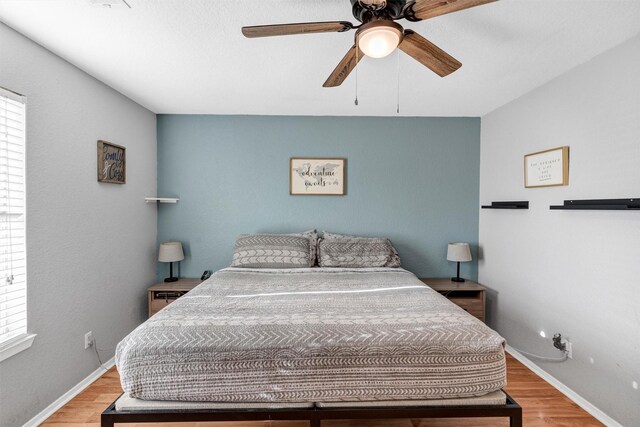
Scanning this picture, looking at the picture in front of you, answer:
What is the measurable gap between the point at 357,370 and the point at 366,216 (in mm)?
2207

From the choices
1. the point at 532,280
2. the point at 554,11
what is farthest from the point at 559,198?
the point at 554,11

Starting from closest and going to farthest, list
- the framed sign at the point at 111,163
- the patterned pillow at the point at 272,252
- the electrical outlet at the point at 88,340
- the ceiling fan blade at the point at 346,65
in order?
the ceiling fan blade at the point at 346,65 → the electrical outlet at the point at 88,340 → the framed sign at the point at 111,163 → the patterned pillow at the point at 272,252

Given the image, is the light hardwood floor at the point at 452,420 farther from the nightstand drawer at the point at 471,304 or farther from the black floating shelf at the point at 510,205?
the black floating shelf at the point at 510,205

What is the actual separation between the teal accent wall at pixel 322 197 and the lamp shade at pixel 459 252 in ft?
0.78

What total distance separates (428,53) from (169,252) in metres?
2.90

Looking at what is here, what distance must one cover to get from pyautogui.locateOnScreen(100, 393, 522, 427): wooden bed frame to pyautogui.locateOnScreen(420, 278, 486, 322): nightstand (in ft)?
5.31

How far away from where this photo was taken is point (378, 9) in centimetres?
138

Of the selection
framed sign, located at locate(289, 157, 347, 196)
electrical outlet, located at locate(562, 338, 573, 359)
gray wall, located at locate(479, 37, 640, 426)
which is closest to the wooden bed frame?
gray wall, located at locate(479, 37, 640, 426)

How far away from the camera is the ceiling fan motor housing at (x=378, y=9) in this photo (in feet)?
4.46

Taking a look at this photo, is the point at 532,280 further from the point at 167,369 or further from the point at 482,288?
the point at 167,369

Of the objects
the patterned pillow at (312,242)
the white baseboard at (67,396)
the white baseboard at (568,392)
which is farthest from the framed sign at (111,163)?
the white baseboard at (568,392)

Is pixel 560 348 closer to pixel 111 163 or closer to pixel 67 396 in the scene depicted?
pixel 67 396

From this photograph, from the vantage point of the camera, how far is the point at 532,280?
9.06ft

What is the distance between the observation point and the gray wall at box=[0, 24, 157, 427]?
196 centimetres
